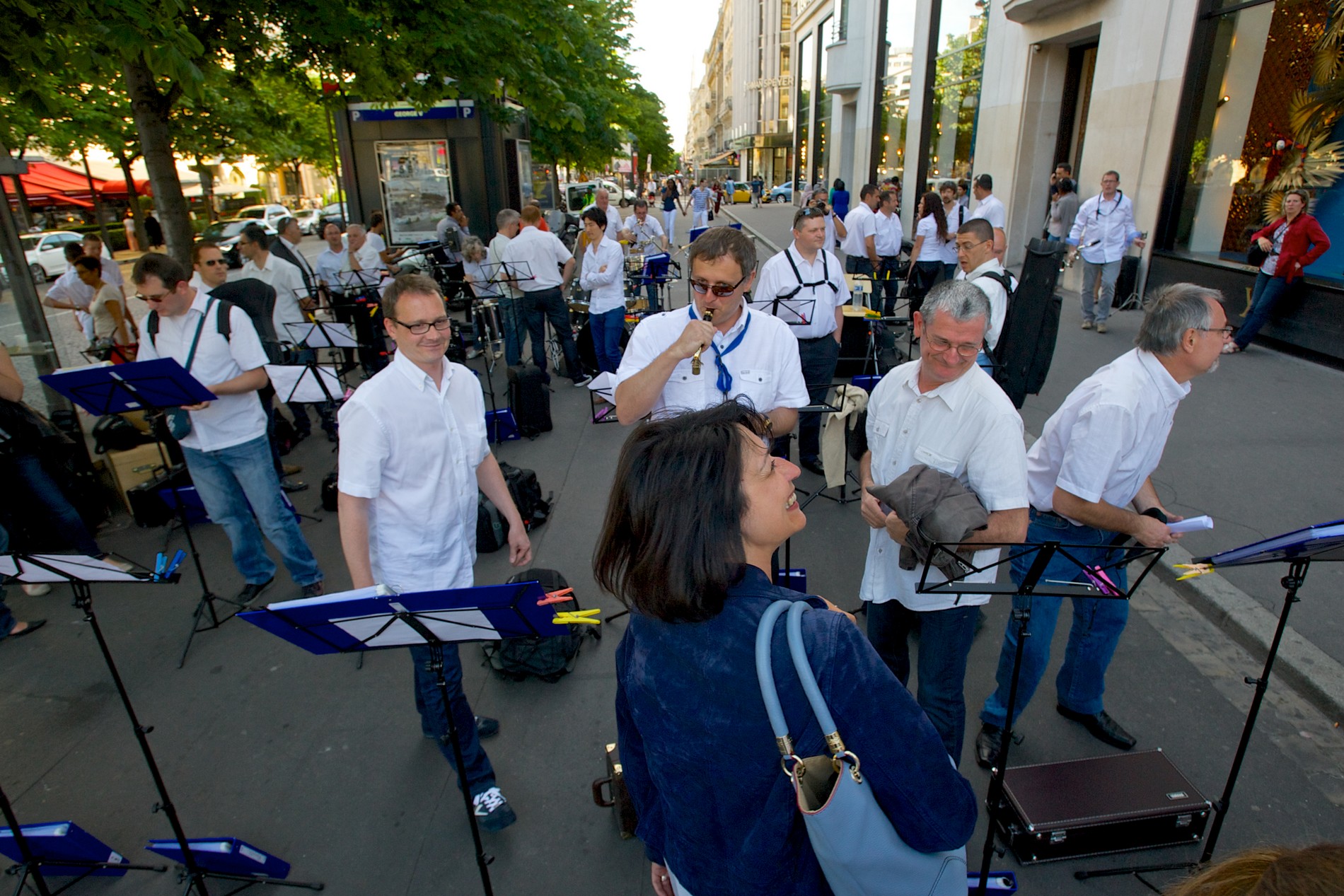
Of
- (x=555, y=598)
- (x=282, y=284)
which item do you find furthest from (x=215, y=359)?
(x=282, y=284)

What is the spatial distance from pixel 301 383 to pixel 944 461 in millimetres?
4915

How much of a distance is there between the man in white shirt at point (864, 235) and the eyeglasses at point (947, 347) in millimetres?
9072

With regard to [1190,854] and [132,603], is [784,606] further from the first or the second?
[132,603]

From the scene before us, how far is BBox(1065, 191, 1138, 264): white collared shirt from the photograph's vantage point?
984 cm

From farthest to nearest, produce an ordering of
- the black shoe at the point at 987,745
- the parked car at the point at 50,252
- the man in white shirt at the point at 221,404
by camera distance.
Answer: the parked car at the point at 50,252
the man in white shirt at the point at 221,404
the black shoe at the point at 987,745

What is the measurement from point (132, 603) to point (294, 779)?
247cm

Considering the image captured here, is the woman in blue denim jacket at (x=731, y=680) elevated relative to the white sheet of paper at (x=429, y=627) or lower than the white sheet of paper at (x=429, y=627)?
elevated

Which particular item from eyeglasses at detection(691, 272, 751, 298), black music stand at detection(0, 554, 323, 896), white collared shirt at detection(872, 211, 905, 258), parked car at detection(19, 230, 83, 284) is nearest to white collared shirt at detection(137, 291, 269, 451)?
black music stand at detection(0, 554, 323, 896)

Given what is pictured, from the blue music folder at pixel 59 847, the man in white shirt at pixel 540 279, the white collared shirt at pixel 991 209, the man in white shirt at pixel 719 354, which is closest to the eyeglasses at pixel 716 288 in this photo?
the man in white shirt at pixel 719 354

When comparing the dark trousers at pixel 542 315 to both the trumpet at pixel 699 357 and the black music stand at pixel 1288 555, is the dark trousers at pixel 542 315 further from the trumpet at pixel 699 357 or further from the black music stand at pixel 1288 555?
the black music stand at pixel 1288 555

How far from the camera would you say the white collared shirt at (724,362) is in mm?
3348

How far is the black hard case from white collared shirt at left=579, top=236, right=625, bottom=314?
262 inches

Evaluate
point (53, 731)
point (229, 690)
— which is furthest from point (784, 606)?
point (53, 731)

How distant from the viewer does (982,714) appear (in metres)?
3.37
